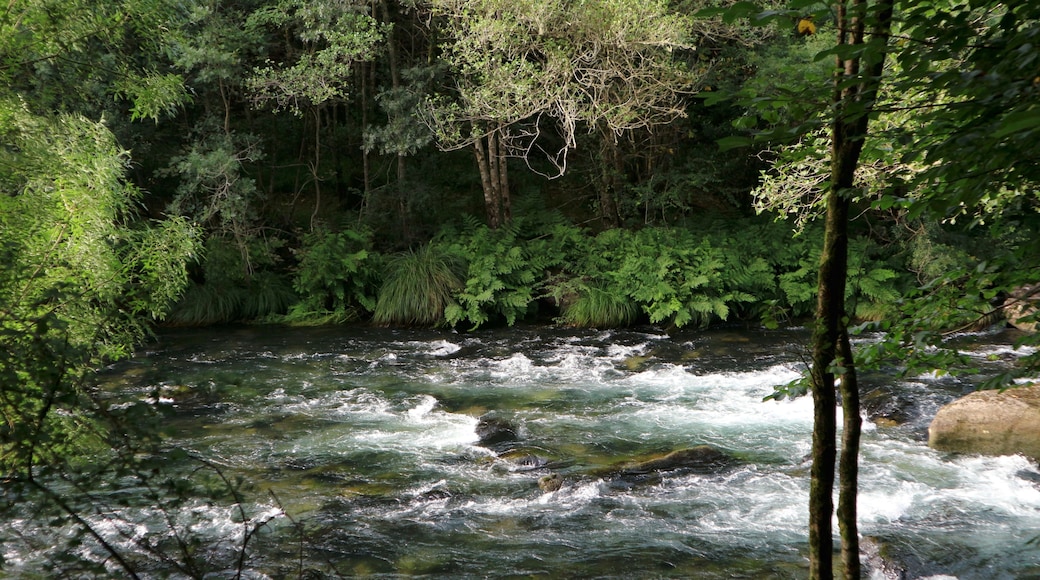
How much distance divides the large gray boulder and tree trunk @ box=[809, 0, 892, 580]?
18.7 feet

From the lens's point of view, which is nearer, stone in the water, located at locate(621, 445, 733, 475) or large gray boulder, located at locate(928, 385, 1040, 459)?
large gray boulder, located at locate(928, 385, 1040, 459)

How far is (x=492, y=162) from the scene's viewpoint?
16719 millimetres

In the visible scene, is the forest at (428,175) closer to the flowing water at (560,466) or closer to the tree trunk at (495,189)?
the tree trunk at (495,189)

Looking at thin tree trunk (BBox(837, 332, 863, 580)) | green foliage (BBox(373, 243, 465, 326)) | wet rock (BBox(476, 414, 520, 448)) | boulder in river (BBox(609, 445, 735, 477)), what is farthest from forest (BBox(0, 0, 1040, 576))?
thin tree trunk (BBox(837, 332, 863, 580))

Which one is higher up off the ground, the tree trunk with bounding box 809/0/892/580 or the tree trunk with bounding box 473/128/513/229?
the tree trunk with bounding box 473/128/513/229

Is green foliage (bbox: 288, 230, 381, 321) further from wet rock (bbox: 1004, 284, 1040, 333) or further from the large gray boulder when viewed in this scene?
wet rock (bbox: 1004, 284, 1040, 333)

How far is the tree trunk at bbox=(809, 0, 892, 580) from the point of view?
130 inches

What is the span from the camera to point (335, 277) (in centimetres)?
1570

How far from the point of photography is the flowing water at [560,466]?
6660 mm

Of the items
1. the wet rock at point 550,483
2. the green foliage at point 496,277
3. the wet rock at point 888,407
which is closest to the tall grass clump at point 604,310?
the green foliage at point 496,277

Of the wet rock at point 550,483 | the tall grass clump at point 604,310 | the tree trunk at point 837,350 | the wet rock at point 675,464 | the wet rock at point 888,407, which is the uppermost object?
the tree trunk at point 837,350

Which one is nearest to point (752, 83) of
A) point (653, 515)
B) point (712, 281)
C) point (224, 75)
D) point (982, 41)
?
point (982, 41)

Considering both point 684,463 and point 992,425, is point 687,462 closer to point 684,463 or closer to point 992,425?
point 684,463

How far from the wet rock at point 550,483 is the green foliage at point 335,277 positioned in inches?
330
